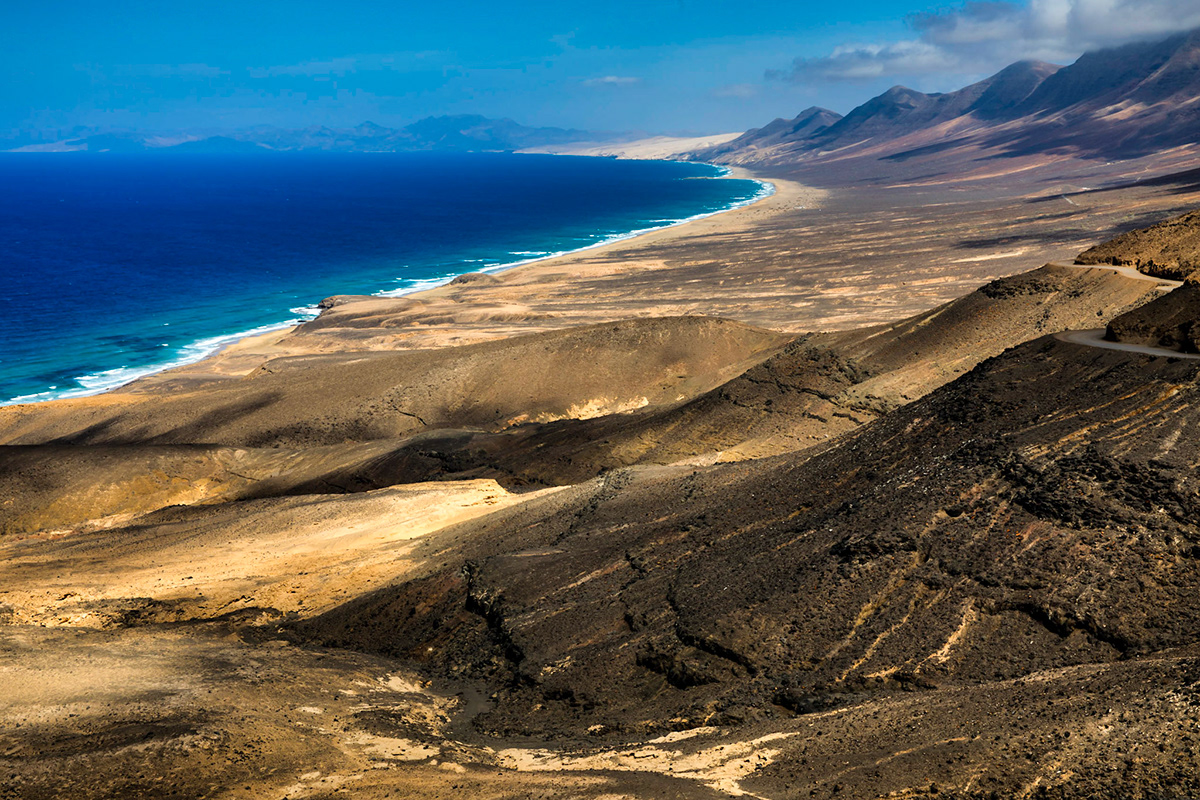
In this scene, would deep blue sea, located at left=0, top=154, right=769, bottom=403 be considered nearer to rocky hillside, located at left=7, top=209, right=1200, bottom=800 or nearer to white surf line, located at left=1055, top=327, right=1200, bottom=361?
rocky hillside, located at left=7, top=209, right=1200, bottom=800

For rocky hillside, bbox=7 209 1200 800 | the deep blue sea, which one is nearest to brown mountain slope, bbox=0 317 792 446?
rocky hillside, bbox=7 209 1200 800

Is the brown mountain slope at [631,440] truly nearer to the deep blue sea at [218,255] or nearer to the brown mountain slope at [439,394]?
the brown mountain slope at [439,394]

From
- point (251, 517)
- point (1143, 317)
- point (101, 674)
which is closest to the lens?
point (101, 674)

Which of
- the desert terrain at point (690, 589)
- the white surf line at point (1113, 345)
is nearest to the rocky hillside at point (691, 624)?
the desert terrain at point (690, 589)

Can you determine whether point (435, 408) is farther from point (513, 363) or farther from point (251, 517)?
point (251, 517)

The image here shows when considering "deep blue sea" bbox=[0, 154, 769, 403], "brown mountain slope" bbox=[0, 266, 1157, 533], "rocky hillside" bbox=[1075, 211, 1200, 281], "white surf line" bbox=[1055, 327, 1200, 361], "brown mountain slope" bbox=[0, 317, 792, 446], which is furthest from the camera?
"deep blue sea" bbox=[0, 154, 769, 403]

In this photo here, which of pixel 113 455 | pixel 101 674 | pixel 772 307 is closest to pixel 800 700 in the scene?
pixel 101 674
